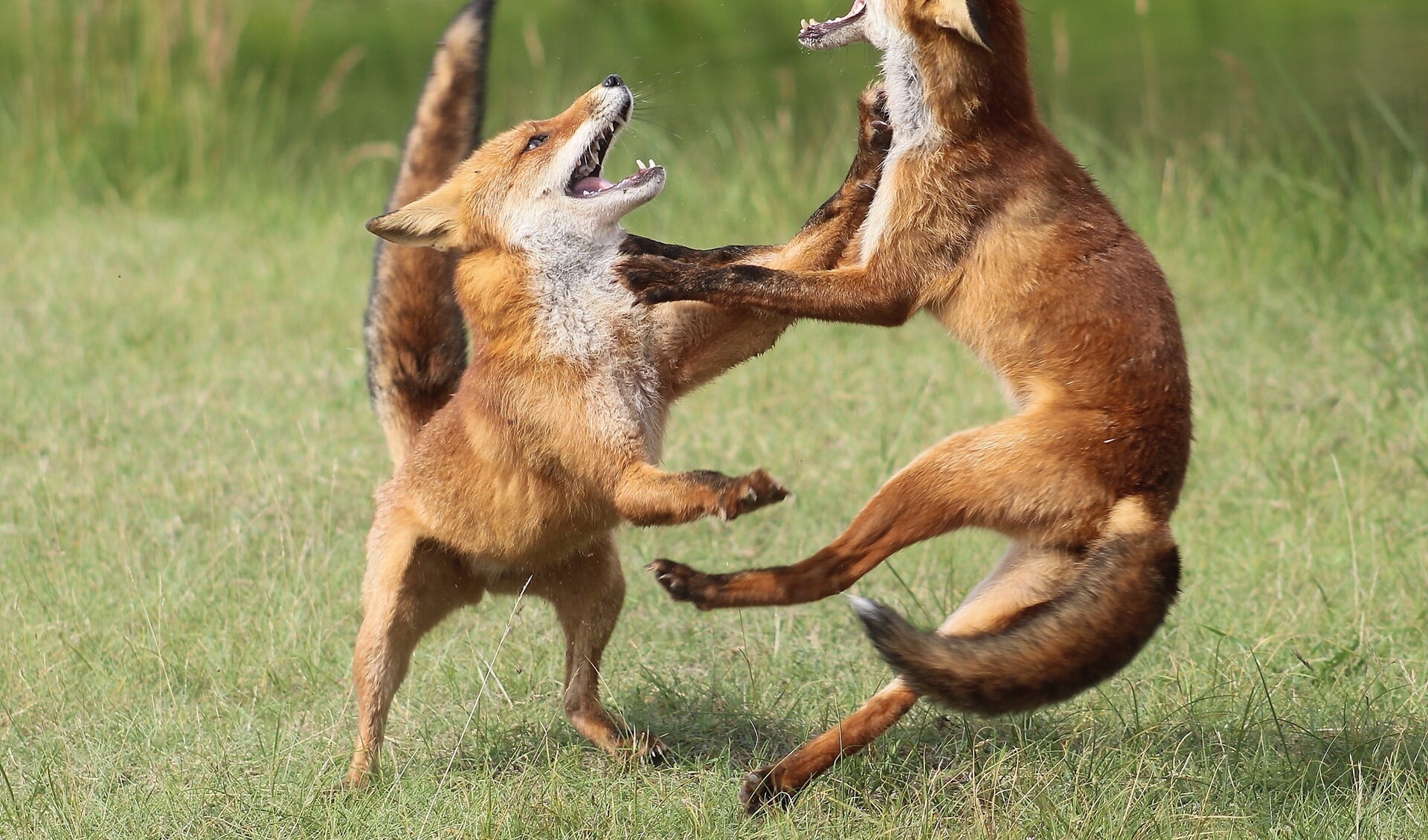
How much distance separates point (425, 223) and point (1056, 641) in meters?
2.25

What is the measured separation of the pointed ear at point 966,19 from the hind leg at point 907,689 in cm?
138

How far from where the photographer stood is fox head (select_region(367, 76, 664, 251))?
4.52 metres

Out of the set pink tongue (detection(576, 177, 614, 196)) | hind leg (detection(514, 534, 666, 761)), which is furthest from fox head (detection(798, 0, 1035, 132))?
hind leg (detection(514, 534, 666, 761))

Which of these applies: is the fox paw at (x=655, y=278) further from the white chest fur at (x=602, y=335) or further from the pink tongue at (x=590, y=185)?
the pink tongue at (x=590, y=185)

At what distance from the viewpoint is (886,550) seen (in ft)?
12.6

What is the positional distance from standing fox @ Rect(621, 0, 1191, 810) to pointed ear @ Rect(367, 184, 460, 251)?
67 cm

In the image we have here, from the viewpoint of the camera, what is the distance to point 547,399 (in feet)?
14.4

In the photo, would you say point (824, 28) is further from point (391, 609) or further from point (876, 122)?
point (391, 609)

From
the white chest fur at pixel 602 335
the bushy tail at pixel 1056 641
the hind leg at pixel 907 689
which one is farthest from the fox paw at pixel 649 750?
the bushy tail at pixel 1056 641

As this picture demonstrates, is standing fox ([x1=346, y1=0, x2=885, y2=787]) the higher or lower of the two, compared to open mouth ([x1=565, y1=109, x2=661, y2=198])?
lower

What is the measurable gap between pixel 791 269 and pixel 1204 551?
2.54 meters

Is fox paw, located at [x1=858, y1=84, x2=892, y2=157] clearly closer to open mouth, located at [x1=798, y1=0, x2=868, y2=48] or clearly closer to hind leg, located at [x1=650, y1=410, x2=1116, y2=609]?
open mouth, located at [x1=798, y1=0, x2=868, y2=48]

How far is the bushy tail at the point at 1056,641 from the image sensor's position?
360 cm

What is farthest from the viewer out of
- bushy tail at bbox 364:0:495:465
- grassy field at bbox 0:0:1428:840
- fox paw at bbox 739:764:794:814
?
bushy tail at bbox 364:0:495:465
